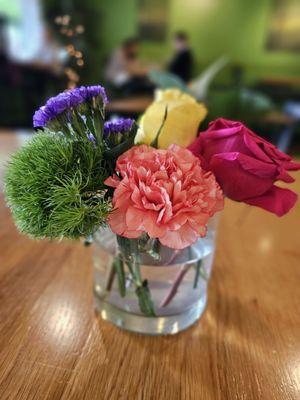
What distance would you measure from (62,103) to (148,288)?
0.78ft

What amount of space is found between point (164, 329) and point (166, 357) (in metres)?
0.04

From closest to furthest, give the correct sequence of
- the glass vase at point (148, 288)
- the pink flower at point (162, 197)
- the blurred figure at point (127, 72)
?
the pink flower at point (162, 197), the glass vase at point (148, 288), the blurred figure at point (127, 72)

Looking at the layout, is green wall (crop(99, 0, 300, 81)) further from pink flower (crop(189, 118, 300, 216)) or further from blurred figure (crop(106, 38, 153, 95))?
pink flower (crop(189, 118, 300, 216))

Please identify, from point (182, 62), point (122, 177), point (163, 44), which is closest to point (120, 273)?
point (122, 177)

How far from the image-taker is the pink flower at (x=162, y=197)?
0.28 m

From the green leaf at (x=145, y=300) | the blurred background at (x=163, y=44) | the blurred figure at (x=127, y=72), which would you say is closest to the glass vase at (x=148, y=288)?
the green leaf at (x=145, y=300)

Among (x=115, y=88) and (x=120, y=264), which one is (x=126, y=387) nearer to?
(x=120, y=264)

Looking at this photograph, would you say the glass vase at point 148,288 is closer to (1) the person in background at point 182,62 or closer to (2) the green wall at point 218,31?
(1) the person in background at point 182,62

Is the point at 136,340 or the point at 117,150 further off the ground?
the point at 117,150

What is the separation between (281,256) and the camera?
0.59m

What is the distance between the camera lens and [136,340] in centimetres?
40

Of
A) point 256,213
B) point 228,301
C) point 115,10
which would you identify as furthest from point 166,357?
point 115,10

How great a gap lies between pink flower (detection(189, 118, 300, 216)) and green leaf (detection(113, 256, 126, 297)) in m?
0.16

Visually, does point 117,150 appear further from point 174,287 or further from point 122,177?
point 174,287
